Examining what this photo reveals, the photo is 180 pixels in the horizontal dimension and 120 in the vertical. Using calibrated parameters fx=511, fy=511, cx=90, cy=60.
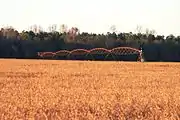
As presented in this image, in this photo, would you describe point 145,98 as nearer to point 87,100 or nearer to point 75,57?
point 87,100

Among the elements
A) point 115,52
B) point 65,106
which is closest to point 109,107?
point 65,106

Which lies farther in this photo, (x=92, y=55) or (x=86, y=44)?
(x=86, y=44)

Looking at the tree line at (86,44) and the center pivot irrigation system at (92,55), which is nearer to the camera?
the center pivot irrigation system at (92,55)

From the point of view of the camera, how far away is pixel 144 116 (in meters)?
12.7

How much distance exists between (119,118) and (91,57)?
92372 millimetres

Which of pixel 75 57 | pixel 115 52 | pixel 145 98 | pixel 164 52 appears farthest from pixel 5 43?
pixel 145 98

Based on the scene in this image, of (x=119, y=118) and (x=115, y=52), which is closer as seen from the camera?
(x=119, y=118)

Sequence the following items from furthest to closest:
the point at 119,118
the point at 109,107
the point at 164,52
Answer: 1. the point at 164,52
2. the point at 109,107
3. the point at 119,118

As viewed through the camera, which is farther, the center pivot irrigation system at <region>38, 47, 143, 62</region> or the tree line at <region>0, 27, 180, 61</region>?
the tree line at <region>0, 27, 180, 61</region>

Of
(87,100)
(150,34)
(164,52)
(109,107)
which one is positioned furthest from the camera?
(150,34)

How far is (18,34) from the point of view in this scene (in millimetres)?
136125

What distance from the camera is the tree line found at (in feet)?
362

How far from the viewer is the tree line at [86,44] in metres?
110

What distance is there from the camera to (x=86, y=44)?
123 m
